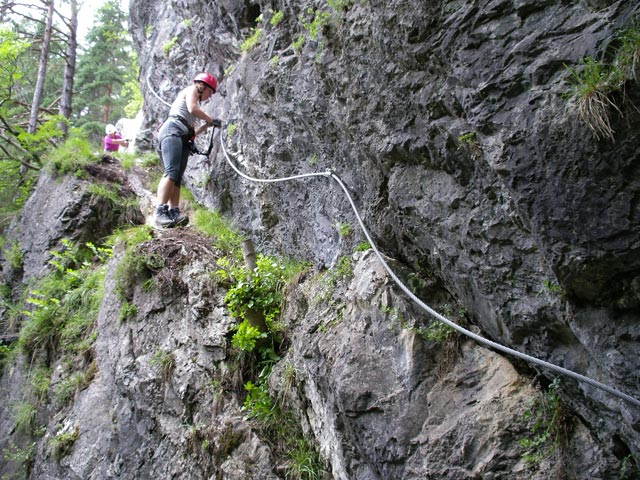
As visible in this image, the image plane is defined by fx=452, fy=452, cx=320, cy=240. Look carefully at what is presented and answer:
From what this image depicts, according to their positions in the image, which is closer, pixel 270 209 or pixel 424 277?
pixel 424 277

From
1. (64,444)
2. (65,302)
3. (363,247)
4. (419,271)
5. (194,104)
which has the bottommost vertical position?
(64,444)

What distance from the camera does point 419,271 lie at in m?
3.73

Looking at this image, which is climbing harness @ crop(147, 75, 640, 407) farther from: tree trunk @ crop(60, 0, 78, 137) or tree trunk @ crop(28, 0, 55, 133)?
tree trunk @ crop(60, 0, 78, 137)

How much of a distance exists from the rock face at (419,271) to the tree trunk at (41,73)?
8746mm

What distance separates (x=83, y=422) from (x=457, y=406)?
15.9 ft

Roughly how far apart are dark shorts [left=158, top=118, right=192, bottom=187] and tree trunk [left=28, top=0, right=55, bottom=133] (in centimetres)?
776

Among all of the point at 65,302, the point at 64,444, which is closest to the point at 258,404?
the point at 64,444

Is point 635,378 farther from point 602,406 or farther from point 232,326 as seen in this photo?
point 232,326

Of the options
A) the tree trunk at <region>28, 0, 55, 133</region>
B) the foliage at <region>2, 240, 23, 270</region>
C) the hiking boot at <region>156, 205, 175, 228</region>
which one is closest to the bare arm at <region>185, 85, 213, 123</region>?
the hiking boot at <region>156, 205, 175, 228</region>

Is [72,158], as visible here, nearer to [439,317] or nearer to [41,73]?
[41,73]

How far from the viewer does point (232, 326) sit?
5.15 metres

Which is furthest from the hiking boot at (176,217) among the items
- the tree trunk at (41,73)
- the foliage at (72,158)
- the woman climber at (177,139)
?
the tree trunk at (41,73)

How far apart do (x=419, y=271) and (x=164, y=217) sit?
4321 millimetres

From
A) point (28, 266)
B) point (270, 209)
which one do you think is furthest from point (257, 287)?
point (28, 266)
